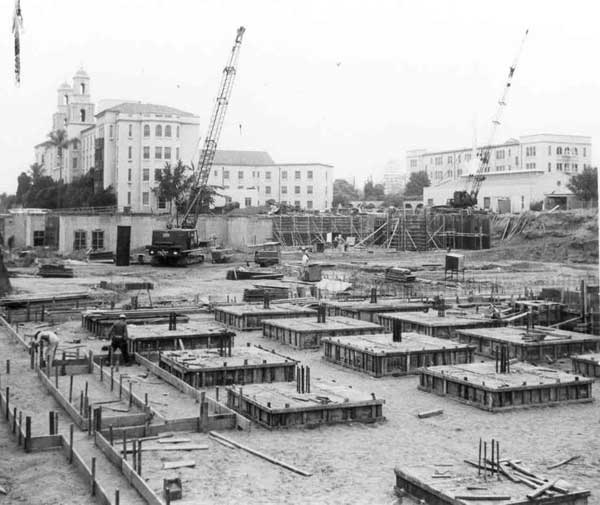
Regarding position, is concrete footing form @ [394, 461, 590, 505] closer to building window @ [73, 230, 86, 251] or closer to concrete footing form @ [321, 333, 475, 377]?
concrete footing form @ [321, 333, 475, 377]

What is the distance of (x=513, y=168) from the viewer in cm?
11462

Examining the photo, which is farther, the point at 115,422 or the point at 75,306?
the point at 75,306

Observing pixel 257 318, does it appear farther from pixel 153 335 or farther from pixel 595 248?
pixel 595 248

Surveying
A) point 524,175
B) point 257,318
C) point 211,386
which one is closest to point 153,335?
point 211,386

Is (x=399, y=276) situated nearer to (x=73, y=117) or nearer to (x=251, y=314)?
(x=251, y=314)

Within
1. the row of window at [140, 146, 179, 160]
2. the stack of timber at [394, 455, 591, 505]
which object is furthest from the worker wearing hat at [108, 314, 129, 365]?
the row of window at [140, 146, 179, 160]

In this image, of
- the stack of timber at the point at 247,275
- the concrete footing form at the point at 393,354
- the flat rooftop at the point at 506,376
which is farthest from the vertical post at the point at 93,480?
the stack of timber at the point at 247,275

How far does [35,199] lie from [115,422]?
294 feet

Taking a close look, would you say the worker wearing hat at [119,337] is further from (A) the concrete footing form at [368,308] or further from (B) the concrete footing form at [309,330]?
(A) the concrete footing form at [368,308]

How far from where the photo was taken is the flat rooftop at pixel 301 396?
1547cm

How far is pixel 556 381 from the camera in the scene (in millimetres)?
17594

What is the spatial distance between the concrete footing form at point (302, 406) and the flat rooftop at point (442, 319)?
9.80 metres

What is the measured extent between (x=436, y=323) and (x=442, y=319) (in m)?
1.14

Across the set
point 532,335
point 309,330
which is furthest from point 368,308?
point 532,335
